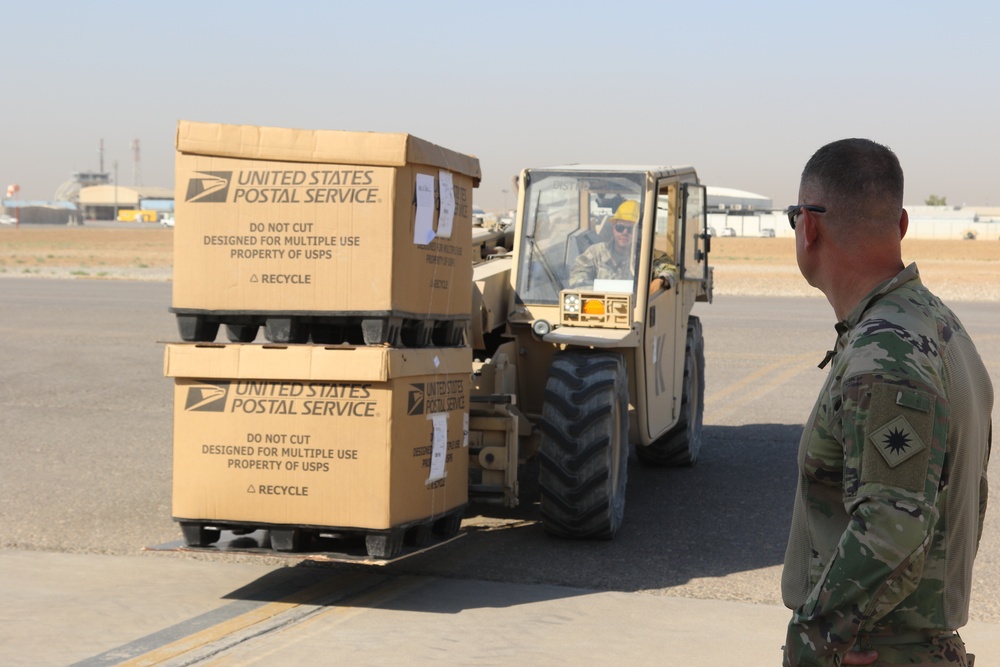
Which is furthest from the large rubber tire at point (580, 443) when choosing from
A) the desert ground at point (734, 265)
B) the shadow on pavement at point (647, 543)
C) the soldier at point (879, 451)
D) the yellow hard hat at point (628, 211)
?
the desert ground at point (734, 265)

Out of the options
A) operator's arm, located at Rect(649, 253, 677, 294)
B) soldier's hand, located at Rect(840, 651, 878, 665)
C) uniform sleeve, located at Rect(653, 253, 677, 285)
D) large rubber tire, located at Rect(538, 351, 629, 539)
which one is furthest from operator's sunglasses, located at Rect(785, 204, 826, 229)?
uniform sleeve, located at Rect(653, 253, 677, 285)

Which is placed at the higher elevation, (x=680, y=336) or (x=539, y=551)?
(x=680, y=336)

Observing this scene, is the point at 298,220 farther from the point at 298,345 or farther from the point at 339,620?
the point at 339,620

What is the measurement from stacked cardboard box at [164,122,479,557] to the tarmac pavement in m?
0.39

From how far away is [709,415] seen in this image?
13.5 m

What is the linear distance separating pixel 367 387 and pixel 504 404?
1502 mm

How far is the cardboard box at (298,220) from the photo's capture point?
237 inches

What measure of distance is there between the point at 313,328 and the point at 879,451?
4.40 meters

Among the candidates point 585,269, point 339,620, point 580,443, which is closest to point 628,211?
point 585,269

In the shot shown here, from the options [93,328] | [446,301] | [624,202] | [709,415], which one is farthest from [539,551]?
[93,328]

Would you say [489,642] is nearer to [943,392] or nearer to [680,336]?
[943,392]

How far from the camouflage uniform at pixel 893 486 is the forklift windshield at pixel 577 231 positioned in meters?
5.35

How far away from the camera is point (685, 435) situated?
10.1 metres

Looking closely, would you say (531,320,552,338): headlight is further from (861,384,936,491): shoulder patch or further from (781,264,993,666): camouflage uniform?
(861,384,936,491): shoulder patch
